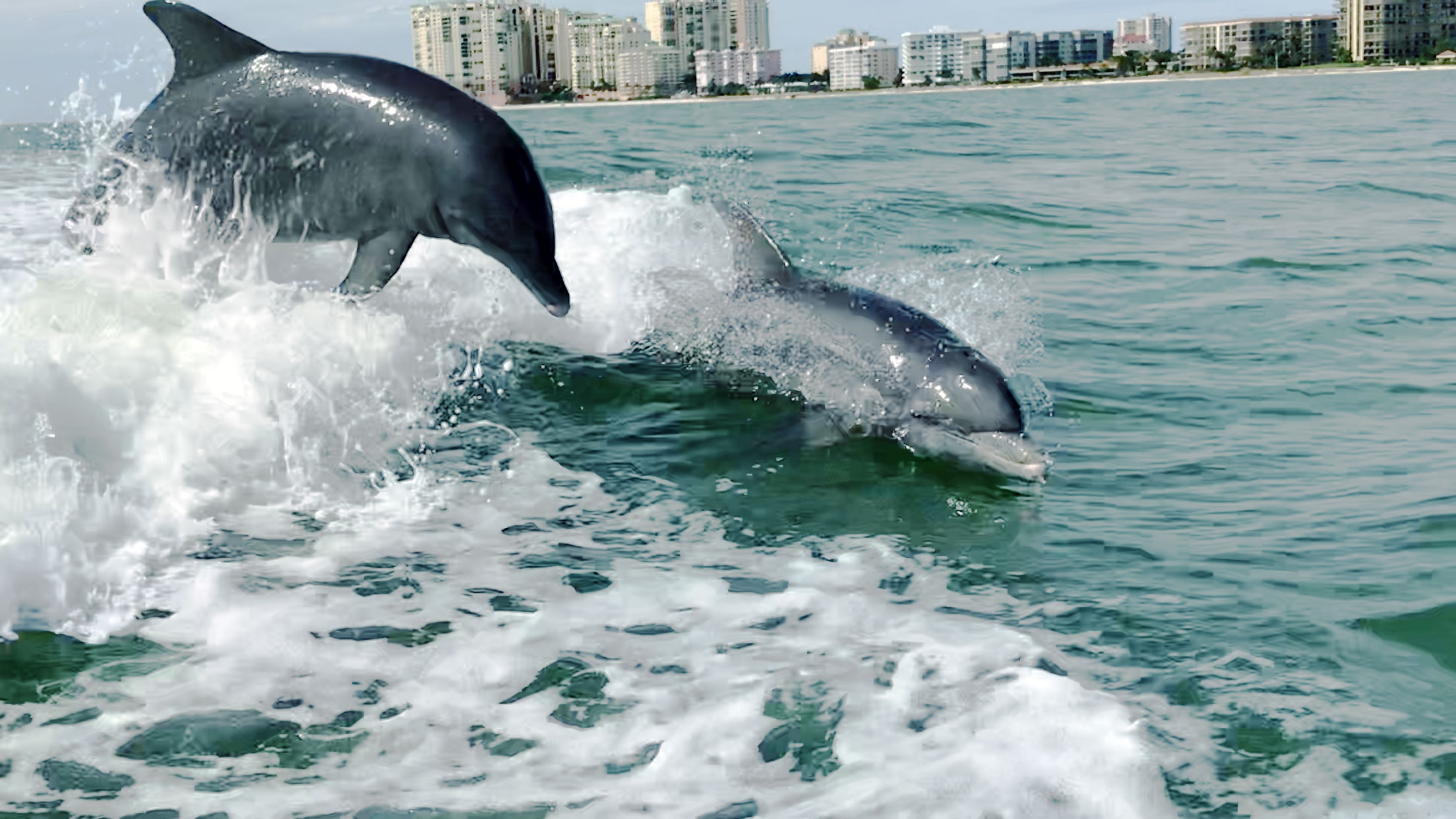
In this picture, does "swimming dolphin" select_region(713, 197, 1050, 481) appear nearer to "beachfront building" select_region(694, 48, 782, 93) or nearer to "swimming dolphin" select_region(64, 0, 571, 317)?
"swimming dolphin" select_region(64, 0, 571, 317)

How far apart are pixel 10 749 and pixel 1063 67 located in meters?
171

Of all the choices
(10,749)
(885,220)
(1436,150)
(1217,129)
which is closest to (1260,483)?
(10,749)

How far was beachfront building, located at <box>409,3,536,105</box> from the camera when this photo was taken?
52.3 metres

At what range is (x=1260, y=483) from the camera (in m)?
5.57

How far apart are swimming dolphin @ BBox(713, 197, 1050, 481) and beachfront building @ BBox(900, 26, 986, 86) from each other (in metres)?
176

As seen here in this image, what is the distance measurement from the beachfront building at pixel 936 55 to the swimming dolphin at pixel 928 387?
176069mm

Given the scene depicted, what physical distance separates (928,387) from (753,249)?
154cm

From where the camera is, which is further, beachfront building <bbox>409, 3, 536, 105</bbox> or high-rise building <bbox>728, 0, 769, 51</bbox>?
high-rise building <bbox>728, 0, 769, 51</bbox>

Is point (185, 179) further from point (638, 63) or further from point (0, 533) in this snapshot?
point (638, 63)

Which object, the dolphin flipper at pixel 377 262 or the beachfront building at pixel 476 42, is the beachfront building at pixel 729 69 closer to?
the beachfront building at pixel 476 42

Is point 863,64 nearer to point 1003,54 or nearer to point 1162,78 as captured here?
point 1003,54

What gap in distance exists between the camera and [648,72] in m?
109

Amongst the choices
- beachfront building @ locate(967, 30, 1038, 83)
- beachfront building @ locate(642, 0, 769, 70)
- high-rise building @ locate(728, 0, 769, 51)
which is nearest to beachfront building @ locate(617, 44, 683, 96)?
beachfront building @ locate(642, 0, 769, 70)

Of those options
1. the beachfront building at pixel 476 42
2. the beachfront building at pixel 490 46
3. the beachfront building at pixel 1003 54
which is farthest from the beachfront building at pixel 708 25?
the beachfront building at pixel 476 42
